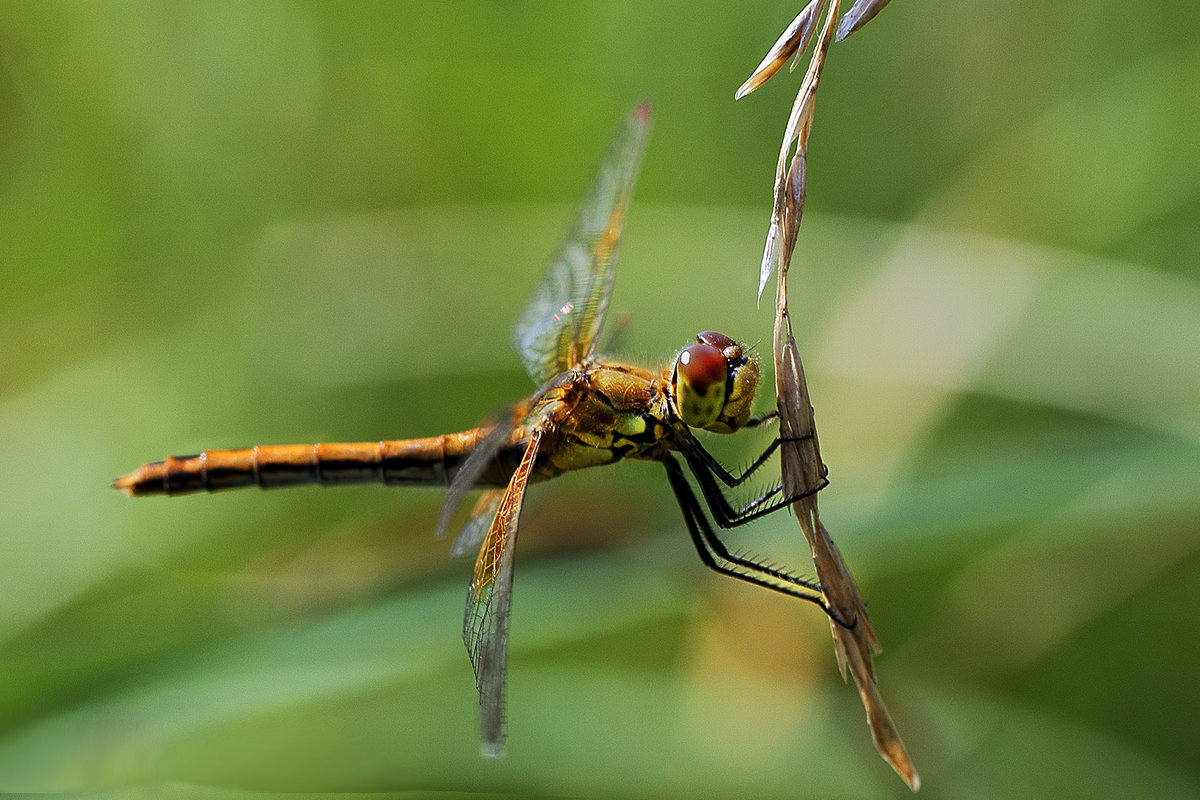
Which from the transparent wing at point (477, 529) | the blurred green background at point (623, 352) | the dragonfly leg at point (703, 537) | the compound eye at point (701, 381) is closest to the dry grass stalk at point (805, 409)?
the compound eye at point (701, 381)

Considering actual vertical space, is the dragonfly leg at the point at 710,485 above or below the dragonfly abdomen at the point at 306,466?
below

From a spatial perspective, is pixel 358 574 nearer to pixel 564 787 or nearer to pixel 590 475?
pixel 590 475

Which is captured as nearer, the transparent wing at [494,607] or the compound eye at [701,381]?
the transparent wing at [494,607]

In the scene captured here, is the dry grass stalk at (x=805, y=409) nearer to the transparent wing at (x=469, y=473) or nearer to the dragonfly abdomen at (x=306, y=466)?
the transparent wing at (x=469, y=473)

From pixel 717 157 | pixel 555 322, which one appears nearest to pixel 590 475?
pixel 555 322

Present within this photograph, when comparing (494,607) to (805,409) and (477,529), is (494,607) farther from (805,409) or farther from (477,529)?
(805,409)

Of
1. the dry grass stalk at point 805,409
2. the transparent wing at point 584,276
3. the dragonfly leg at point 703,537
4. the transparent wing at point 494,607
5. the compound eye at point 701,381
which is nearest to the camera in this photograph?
the dry grass stalk at point 805,409

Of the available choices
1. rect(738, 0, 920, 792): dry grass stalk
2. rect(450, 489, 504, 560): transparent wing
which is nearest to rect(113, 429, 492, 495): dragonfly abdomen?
rect(450, 489, 504, 560): transparent wing
